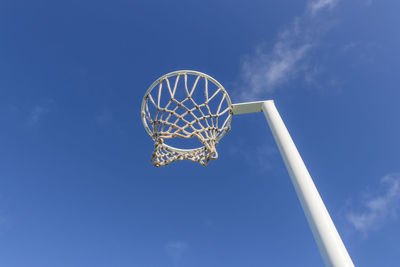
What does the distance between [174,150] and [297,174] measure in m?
2.71

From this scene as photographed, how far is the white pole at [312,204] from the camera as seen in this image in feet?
7.79

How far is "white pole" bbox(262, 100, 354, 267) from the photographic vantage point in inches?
93.5

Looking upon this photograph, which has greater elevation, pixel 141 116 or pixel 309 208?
pixel 141 116

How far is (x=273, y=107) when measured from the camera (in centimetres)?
389

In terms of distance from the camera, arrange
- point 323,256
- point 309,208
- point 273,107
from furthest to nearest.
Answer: point 273,107 → point 309,208 → point 323,256

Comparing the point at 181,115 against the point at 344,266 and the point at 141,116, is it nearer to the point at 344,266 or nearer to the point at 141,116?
the point at 141,116

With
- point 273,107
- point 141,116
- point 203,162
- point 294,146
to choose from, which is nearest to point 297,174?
point 294,146

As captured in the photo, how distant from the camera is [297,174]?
2996mm

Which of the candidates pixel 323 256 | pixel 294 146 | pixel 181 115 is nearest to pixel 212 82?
pixel 181 115

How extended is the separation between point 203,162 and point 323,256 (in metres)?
2.43

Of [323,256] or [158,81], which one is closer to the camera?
[323,256]

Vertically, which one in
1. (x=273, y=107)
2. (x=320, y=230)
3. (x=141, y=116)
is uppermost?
(x=141, y=116)

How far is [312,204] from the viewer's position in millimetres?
2711

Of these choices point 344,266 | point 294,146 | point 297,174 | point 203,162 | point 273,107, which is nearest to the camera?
point 344,266
